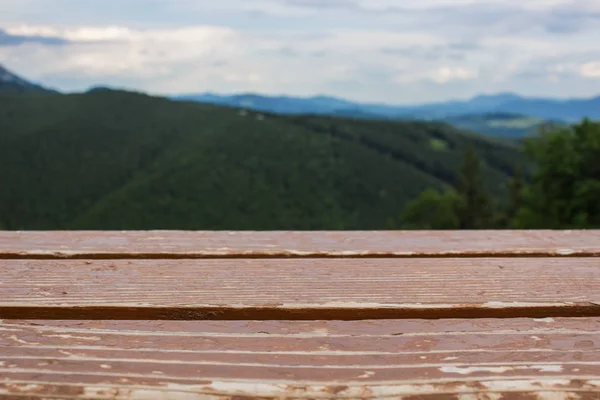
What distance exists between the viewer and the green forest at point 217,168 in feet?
217

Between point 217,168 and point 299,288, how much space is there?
7695cm

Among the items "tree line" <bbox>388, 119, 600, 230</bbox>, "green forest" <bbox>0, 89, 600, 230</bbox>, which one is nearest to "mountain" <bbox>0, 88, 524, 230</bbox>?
"green forest" <bbox>0, 89, 600, 230</bbox>

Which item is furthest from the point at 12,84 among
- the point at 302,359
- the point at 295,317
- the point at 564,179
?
the point at 302,359

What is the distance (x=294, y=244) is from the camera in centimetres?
156

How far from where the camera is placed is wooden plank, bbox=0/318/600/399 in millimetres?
761

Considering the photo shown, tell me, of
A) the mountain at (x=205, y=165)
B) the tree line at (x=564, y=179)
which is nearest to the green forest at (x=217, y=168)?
the mountain at (x=205, y=165)

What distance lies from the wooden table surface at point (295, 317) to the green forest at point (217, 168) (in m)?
43.9

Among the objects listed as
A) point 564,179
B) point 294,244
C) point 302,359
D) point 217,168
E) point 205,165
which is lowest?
point 302,359

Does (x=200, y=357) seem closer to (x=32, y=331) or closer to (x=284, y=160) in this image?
(x=32, y=331)

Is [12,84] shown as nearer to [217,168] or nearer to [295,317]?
[217,168]

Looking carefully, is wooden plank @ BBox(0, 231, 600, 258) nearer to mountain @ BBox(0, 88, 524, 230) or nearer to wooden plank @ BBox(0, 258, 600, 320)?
wooden plank @ BBox(0, 258, 600, 320)

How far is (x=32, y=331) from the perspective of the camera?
3.05 ft

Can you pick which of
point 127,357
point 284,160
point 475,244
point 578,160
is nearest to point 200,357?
point 127,357

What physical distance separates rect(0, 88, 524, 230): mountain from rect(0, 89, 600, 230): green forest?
7.0 inches
